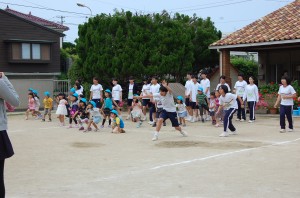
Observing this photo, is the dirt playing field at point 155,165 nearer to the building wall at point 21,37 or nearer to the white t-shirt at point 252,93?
the white t-shirt at point 252,93

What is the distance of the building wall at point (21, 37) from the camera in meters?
33.3

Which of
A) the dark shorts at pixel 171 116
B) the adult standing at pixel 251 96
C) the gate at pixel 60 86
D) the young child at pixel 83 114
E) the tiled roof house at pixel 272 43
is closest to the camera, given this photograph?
the dark shorts at pixel 171 116

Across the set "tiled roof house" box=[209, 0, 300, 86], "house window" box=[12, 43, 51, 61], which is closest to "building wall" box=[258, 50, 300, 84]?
"tiled roof house" box=[209, 0, 300, 86]

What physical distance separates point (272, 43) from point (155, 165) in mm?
12648

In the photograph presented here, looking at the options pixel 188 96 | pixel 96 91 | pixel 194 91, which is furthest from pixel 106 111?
pixel 194 91

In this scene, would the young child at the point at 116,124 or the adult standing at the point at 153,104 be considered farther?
the adult standing at the point at 153,104

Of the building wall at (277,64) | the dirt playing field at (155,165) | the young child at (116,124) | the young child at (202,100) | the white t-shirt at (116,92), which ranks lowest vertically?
the dirt playing field at (155,165)

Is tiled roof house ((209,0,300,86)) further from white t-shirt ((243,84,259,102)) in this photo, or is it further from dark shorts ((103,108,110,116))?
dark shorts ((103,108,110,116))

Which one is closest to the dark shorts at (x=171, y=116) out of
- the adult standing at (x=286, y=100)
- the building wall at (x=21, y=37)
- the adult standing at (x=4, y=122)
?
the adult standing at (x=286, y=100)

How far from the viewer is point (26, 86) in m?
25.8

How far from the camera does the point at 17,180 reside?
293 inches

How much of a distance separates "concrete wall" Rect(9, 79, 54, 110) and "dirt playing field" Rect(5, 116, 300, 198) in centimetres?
1197

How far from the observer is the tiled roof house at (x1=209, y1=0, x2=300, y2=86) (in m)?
19.9

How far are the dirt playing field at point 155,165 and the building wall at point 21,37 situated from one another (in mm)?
21014
